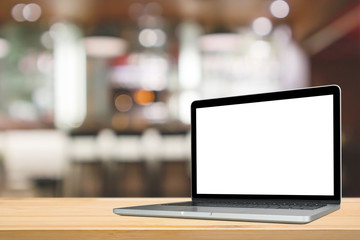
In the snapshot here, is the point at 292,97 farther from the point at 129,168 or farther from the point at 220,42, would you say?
the point at 220,42

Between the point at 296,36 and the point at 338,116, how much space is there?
379 cm

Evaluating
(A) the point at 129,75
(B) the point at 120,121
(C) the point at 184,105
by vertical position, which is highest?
(A) the point at 129,75

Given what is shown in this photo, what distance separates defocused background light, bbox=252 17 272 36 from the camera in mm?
4387

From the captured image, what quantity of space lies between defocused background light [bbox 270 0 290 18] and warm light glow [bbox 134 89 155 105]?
1.38m

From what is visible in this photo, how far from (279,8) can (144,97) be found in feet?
4.98

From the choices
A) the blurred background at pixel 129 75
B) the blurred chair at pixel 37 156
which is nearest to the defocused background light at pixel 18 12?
the blurred background at pixel 129 75

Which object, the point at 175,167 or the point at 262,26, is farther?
the point at 262,26

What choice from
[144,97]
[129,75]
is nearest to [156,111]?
[144,97]

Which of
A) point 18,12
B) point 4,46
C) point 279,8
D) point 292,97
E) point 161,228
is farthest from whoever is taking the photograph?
point 4,46

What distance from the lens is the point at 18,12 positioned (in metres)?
4.35

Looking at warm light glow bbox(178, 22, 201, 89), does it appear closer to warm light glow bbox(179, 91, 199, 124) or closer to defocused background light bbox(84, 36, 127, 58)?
warm light glow bbox(179, 91, 199, 124)

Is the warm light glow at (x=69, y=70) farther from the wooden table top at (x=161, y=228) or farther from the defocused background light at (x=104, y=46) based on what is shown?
the wooden table top at (x=161, y=228)

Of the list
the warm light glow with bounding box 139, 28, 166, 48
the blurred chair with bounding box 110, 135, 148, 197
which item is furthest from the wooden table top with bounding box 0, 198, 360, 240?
the warm light glow with bounding box 139, 28, 166, 48

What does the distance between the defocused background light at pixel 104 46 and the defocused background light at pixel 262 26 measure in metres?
1.27
